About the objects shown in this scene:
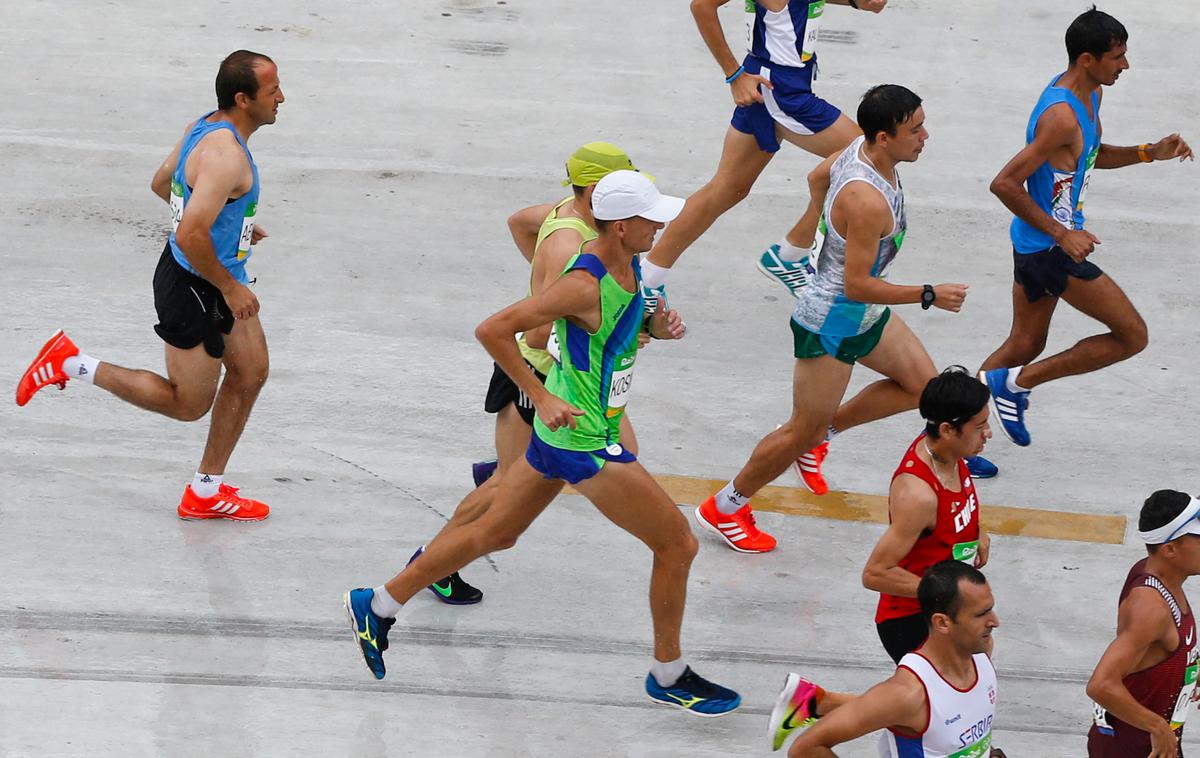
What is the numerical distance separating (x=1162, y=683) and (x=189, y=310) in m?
3.68

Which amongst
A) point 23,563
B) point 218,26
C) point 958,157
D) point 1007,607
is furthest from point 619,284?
point 218,26

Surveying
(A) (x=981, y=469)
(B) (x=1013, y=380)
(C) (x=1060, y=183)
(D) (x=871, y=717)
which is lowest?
(A) (x=981, y=469)

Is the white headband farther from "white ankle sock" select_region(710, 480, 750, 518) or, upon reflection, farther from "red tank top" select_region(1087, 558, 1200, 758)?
"white ankle sock" select_region(710, 480, 750, 518)

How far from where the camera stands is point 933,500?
4.82 m

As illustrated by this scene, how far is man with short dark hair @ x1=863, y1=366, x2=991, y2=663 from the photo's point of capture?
481 centimetres

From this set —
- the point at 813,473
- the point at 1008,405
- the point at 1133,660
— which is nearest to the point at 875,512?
the point at 813,473

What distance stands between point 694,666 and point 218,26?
7.17 metres

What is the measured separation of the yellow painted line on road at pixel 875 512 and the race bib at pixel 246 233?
1.96 m

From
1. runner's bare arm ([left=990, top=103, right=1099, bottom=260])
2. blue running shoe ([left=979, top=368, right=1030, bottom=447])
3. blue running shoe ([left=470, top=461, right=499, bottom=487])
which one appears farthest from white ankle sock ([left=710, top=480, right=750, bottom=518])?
runner's bare arm ([left=990, top=103, right=1099, bottom=260])

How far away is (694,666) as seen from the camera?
5832 millimetres

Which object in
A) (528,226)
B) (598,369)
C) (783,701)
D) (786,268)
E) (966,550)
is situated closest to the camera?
(783,701)

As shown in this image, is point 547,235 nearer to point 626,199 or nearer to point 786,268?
point 626,199

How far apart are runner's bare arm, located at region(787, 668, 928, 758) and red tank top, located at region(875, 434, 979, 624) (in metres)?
0.60

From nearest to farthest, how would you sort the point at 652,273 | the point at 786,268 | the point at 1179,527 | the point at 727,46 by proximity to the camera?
the point at 1179,527
the point at 727,46
the point at 786,268
the point at 652,273
